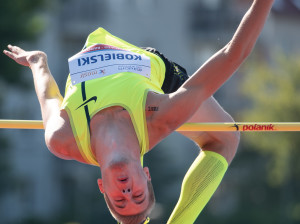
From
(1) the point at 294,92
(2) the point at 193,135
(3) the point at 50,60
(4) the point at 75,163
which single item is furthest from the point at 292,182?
(2) the point at 193,135

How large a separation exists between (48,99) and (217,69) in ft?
4.39

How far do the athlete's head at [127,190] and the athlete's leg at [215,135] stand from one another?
1103 mm

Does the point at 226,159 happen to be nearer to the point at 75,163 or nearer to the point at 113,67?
the point at 113,67

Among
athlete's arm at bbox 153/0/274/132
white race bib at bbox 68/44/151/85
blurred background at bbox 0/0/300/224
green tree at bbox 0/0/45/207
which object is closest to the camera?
athlete's arm at bbox 153/0/274/132

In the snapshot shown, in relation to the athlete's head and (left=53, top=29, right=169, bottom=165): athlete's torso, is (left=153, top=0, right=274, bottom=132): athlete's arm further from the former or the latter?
the athlete's head

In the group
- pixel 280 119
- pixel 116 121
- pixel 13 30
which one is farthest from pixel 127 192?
pixel 280 119

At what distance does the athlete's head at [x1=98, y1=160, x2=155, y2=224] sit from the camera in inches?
219

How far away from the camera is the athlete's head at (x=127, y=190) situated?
556 centimetres

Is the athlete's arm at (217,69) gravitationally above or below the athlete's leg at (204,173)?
above

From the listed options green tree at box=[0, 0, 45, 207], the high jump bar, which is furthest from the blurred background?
the high jump bar

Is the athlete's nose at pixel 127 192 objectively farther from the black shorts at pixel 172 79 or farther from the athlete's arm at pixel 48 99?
the black shorts at pixel 172 79

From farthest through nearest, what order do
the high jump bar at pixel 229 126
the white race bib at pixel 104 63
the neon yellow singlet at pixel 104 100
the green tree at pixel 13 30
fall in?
the green tree at pixel 13 30 → the high jump bar at pixel 229 126 → the white race bib at pixel 104 63 → the neon yellow singlet at pixel 104 100

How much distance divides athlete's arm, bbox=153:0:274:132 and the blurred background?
13.6 metres

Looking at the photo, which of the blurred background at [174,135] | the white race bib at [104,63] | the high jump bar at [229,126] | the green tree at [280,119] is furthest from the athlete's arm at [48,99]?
the green tree at [280,119]
